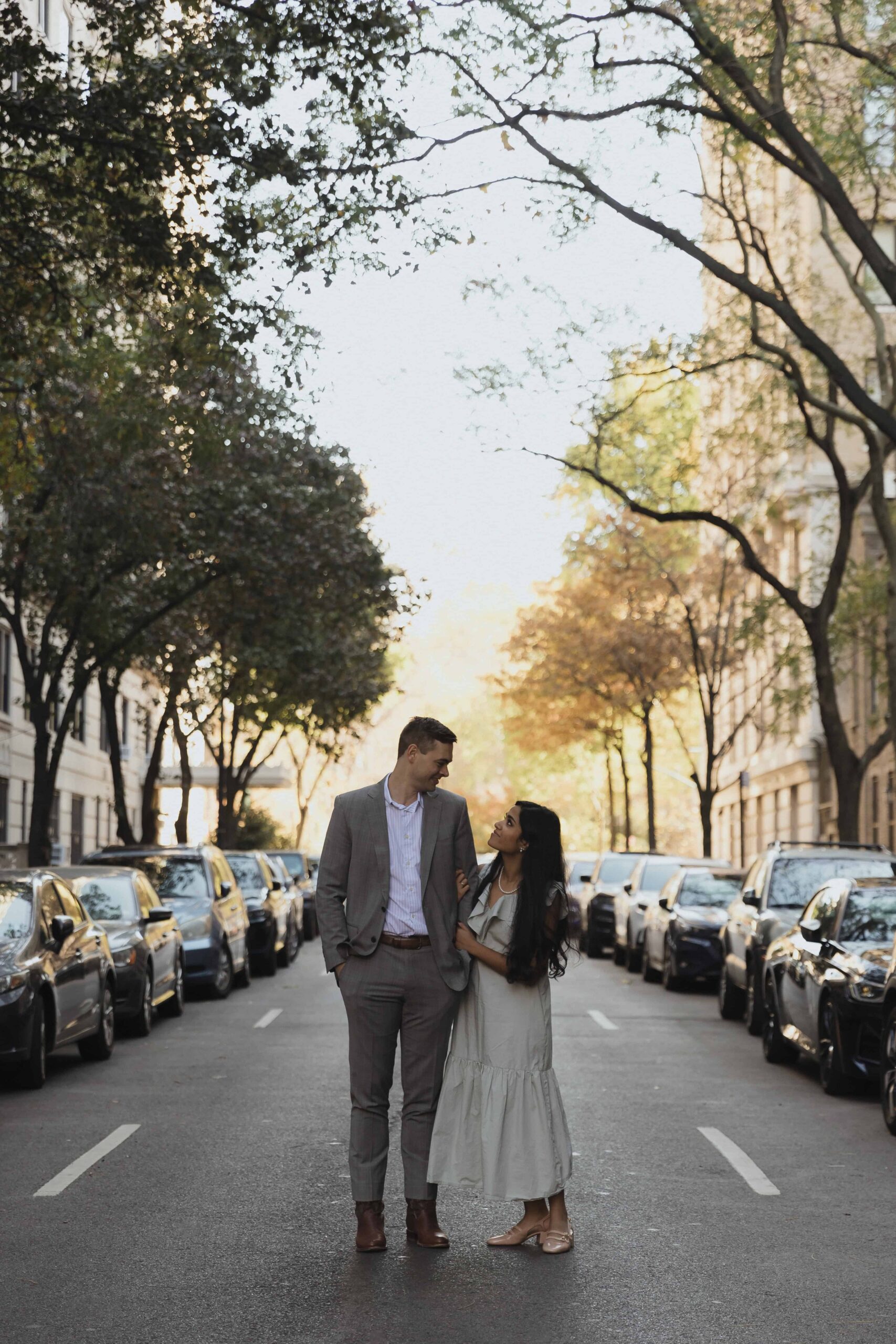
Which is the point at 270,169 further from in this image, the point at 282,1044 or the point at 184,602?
the point at 184,602

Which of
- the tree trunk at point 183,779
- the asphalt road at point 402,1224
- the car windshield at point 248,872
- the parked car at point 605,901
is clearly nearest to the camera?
the asphalt road at point 402,1224

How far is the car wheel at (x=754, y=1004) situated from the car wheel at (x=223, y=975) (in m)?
6.35

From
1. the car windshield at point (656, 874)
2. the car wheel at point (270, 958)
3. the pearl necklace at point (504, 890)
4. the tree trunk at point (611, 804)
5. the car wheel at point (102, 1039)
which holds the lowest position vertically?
the car wheel at point (102, 1039)

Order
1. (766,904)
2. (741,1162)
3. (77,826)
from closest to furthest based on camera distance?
(741,1162) → (766,904) → (77,826)

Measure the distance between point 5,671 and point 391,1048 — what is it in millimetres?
30624

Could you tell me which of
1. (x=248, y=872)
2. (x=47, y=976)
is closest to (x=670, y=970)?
Result: (x=248, y=872)

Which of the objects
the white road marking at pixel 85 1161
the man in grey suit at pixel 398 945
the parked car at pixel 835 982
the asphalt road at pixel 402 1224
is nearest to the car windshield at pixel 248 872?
the asphalt road at pixel 402 1224

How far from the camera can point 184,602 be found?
3034 cm

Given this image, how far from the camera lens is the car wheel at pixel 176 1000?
18344 millimetres

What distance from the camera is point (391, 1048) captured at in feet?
23.2

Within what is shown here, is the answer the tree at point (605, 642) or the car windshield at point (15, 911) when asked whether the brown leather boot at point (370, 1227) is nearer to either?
Result: the car windshield at point (15, 911)

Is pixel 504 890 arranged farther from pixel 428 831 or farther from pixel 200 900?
pixel 200 900

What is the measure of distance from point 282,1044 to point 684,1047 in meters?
3.50

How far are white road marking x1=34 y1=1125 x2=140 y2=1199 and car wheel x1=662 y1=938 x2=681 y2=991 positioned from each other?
12.6 metres
